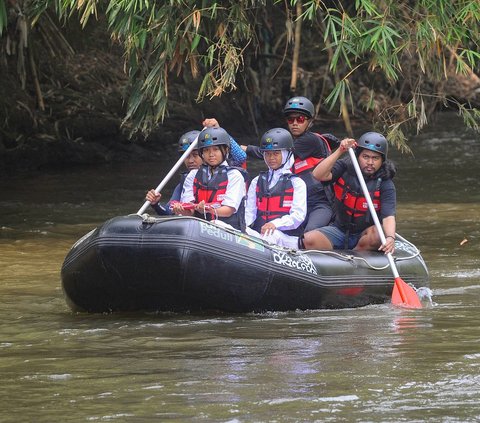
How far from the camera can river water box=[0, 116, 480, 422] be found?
16.5ft

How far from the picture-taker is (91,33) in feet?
54.6

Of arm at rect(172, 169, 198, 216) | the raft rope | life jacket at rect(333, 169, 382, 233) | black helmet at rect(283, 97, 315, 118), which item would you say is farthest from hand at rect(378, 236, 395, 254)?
arm at rect(172, 169, 198, 216)

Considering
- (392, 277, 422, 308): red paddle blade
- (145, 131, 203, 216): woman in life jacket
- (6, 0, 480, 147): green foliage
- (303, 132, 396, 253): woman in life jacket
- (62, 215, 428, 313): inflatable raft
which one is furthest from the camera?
(6, 0, 480, 147): green foliage

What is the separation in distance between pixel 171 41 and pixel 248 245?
287cm

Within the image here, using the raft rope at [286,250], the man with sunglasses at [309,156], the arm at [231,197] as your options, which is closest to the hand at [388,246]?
the raft rope at [286,250]

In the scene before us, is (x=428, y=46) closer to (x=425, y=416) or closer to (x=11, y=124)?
(x=425, y=416)

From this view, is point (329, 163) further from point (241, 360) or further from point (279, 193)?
point (241, 360)

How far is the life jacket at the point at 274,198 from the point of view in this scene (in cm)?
824

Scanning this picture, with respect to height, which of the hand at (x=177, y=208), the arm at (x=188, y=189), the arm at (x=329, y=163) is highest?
the arm at (x=329, y=163)

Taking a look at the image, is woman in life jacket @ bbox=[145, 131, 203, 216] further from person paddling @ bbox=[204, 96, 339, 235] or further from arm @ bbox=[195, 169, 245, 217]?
arm @ bbox=[195, 169, 245, 217]

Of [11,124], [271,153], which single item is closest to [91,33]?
[11,124]

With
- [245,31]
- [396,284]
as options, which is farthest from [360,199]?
[245,31]

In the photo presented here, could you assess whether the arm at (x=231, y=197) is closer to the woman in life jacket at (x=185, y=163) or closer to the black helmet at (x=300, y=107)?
the woman in life jacket at (x=185, y=163)

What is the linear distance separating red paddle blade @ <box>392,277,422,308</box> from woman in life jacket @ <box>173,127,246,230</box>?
110cm
